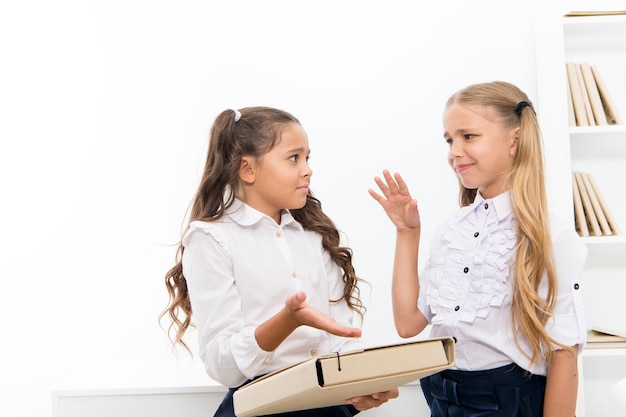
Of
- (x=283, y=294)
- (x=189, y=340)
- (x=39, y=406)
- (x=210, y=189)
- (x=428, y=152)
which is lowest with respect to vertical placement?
(x=39, y=406)

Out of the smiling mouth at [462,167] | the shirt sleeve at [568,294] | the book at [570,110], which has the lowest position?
the shirt sleeve at [568,294]

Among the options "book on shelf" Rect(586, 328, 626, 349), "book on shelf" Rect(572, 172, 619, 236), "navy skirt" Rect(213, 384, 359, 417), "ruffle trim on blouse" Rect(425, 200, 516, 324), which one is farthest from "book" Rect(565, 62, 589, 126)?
"navy skirt" Rect(213, 384, 359, 417)

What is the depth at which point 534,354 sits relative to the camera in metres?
1.41

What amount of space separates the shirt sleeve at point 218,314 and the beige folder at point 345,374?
0.16m

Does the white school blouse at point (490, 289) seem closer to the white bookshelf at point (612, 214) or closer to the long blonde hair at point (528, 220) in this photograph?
the long blonde hair at point (528, 220)

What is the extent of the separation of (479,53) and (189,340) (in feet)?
4.69

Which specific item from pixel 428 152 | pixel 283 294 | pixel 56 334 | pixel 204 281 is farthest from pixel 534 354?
pixel 56 334

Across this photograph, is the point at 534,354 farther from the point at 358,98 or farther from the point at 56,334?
the point at 56,334

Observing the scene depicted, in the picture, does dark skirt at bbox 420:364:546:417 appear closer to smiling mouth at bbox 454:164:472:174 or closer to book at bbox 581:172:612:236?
smiling mouth at bbox 454:164:472:174

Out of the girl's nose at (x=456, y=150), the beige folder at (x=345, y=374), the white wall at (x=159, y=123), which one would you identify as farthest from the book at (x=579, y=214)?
the beige folder at (x=345, y=374)

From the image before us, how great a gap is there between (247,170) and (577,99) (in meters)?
1.15

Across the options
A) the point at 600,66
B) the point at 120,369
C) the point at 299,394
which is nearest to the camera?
the point at 299,394

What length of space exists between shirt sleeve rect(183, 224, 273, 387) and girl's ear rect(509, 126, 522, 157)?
62 centimetres

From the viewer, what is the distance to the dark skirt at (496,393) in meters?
1.43
